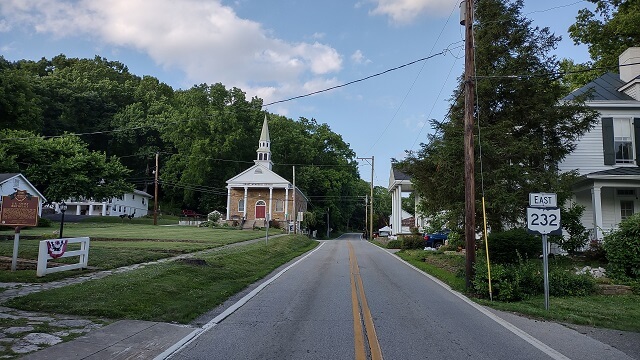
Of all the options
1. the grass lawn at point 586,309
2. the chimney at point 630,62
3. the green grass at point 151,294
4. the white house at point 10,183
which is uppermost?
the chimney at point 630,62

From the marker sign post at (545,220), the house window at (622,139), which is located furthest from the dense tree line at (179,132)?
the marker sign post at (545,220)

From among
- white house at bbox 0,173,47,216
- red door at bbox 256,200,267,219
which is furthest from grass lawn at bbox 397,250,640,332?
red door at bbox 256,200,267,219

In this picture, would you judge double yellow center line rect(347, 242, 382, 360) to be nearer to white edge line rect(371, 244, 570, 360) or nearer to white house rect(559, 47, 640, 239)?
white edge line rect(371, 244, 570, 360)

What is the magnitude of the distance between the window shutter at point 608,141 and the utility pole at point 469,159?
1320 centimetres

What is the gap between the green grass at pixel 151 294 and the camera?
8.34m

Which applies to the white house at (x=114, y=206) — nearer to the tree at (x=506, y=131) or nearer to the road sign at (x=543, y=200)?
the tree at (x=506, y=131)

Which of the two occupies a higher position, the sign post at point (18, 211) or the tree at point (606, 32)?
the tree at point (606, 32)

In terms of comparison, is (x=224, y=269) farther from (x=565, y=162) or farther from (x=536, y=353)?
(x=565, y=162)

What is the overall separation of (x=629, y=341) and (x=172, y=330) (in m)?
7.46

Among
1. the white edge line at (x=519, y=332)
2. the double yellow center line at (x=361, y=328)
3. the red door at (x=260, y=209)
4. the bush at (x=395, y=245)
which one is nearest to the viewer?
the double yellow center line at (x=361, y=328)

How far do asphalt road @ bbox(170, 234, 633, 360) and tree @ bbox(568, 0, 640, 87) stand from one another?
28.5m

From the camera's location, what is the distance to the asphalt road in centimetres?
632

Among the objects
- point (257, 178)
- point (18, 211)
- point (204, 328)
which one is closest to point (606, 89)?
point (204, 328)

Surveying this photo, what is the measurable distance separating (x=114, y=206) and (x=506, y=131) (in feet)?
212
